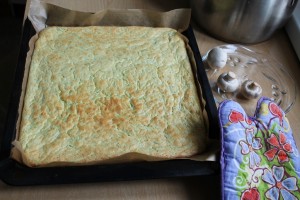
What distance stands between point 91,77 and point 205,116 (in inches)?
13.6

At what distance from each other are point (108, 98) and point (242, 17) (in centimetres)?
49

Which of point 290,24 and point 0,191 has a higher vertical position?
point 290,24

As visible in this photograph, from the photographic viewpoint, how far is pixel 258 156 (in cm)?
75

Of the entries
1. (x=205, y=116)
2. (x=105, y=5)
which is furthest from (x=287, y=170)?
(x=105, y=5)

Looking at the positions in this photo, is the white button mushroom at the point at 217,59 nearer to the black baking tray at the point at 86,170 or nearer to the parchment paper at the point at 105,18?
the parchment paper at the point at 105,18

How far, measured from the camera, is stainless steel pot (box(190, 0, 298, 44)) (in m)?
0.95

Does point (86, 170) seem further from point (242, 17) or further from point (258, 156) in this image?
point (242, 17)

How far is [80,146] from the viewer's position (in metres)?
0.77

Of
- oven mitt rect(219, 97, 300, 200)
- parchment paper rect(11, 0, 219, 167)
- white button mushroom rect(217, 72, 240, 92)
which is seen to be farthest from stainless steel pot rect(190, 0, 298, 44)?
oven mitt rect(219, 97, 300, 200)

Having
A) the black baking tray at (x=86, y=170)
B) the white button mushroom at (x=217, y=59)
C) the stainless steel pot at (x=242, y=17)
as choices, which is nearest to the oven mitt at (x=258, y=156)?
the black baking tray at (x=86, y=170)

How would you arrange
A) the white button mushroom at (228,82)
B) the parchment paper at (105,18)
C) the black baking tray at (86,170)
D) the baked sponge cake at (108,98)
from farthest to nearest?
the parchment paper at (105,18), the white button mushroom at (228,82), the baked sponge cake at (108,98), the black baking tray at (86,170)

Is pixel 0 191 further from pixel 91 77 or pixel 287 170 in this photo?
pixel 287 170

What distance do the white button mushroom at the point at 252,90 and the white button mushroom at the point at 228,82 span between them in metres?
0.03

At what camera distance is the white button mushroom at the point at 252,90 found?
3.01 feet
